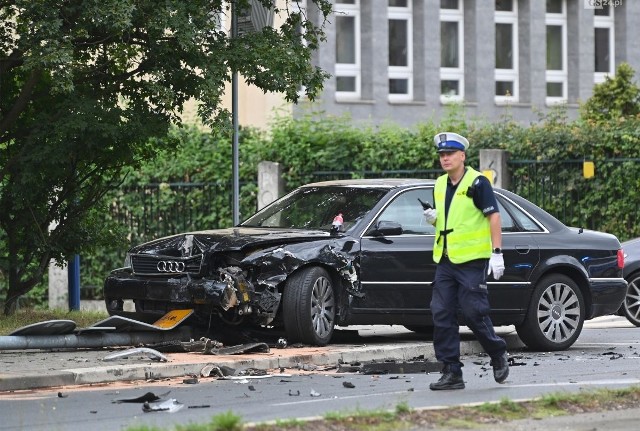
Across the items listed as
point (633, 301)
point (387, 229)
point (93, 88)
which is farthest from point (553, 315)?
point (93, 88)

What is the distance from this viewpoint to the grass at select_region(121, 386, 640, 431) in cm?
787

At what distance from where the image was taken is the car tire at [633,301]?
59.2 ft

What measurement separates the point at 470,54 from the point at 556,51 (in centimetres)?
259

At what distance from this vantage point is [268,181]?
76.2 feet

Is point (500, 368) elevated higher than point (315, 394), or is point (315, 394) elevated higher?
point (500, 368)

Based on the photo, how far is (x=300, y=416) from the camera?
8.73m

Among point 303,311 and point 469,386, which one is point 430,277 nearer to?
point 303,311

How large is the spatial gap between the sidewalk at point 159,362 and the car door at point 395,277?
13.0 inches

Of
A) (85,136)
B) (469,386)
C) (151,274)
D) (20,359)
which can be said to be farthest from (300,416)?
(85,136)

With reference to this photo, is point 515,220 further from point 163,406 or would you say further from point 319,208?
point 163,406

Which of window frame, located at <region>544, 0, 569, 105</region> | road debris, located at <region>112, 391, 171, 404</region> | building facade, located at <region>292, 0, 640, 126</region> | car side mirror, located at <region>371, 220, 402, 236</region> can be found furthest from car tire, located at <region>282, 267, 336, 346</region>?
window frame, located at <region>544, 0, 569, 105</region>

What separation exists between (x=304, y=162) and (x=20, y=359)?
38.6 ft

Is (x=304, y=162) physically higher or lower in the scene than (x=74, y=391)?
higher

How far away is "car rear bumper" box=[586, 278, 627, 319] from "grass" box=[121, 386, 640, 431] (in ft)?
16.2
